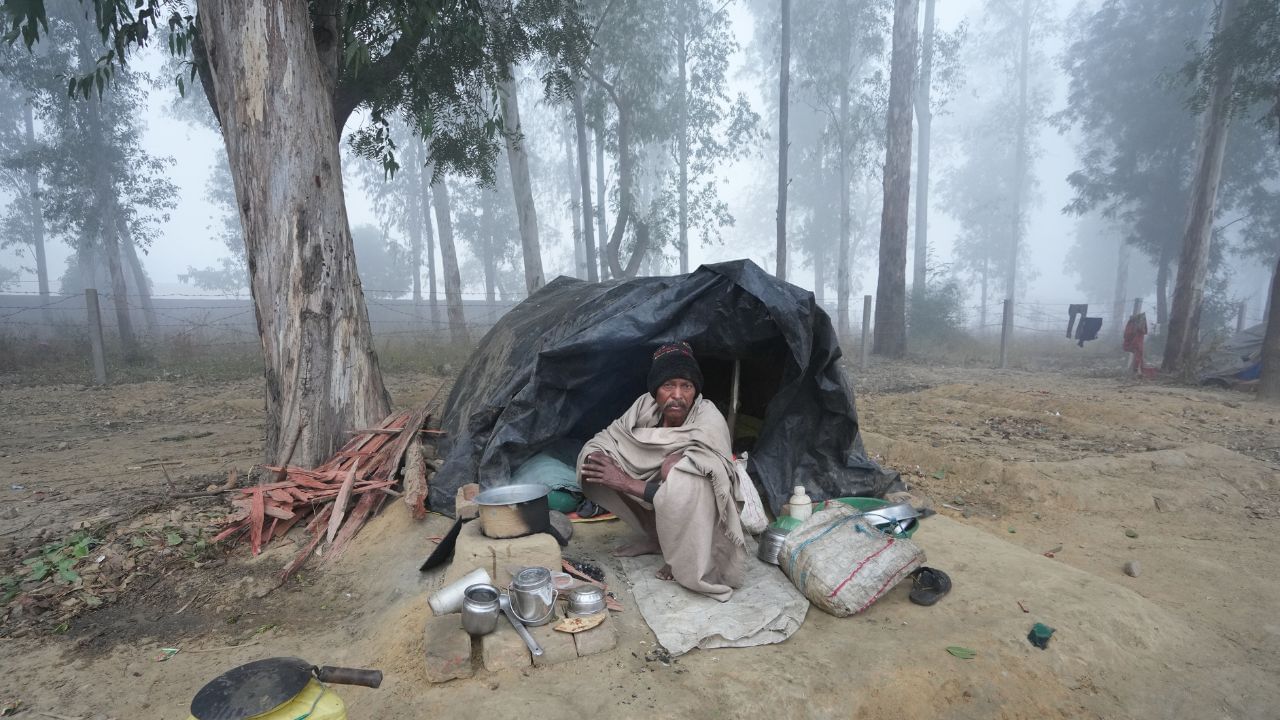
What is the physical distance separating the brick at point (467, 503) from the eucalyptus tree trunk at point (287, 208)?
155 centimetres

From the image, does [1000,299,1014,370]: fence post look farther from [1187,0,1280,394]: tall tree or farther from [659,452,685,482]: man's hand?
[659,452,685,482]: man's hand

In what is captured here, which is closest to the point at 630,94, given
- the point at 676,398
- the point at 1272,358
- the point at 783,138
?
the point at 783,138

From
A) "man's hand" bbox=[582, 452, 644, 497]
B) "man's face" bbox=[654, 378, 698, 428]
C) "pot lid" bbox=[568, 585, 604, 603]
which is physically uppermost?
"man's face" bbox=[654, 378, 698, 428]

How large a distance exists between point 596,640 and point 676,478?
80 cm

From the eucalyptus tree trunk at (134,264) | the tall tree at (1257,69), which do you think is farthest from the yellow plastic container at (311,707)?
the eucalyptus tree trunk at (134,264)

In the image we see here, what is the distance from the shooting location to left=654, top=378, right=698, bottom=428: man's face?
3195 mm

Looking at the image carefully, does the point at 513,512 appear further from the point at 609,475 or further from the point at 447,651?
the point at 447,651

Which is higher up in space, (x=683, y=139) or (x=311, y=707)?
(x=683, y=139)

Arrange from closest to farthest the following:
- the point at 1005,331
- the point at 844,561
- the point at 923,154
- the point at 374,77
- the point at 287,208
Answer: the point at 844,561
the point at 287,208
the point at 374,77
the point at 1005,331
the point at 923,154

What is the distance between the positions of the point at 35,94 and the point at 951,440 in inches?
892

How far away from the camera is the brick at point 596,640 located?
2492 millimetres

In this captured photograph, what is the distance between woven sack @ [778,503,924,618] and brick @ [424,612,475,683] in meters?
1.63

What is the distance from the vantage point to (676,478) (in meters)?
2.87

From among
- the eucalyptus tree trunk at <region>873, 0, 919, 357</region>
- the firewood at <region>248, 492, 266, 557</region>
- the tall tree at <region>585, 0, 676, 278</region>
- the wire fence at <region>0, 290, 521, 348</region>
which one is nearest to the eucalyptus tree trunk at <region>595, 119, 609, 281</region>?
the tall tree at <region>585, 0, 676, 278</region>
